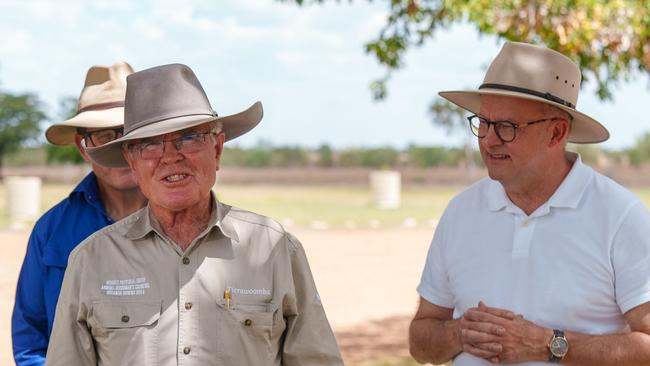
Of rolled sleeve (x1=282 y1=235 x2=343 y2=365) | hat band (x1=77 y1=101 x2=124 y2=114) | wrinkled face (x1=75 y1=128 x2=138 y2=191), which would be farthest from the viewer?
hat band (x1=77 y1=101 x2=124 y2=114)

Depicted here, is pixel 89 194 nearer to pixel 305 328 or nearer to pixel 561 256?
pixel 305 328

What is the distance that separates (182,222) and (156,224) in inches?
3.3

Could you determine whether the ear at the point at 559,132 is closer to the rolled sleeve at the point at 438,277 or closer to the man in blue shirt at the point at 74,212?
the rolled sleeve at the point at 438,277

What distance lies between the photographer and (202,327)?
9.12 ft

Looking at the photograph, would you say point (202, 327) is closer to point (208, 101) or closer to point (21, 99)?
point (208, 101)

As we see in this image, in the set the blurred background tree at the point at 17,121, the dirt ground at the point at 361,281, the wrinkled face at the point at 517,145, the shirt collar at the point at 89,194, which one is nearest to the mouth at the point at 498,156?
the wrinkled face at the point at 517,145

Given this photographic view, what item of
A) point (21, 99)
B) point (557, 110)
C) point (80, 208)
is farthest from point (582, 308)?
point (21, 99)

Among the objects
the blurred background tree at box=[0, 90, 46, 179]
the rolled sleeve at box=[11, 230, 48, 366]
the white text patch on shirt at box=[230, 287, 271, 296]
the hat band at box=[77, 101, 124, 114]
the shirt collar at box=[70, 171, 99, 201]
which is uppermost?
the hat band at box=[77, 101, 124, 114]

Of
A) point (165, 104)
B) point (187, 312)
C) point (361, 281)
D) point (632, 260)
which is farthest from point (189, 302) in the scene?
point (361, 281)

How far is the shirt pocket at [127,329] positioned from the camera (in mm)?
2762

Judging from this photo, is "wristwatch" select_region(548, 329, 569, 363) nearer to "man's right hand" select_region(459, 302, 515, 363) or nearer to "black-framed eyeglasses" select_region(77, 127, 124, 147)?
"man's right hand" select_region(459, 302, 515, 363)

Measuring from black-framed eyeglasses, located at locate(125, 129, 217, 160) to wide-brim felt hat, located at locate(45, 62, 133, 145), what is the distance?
84cm

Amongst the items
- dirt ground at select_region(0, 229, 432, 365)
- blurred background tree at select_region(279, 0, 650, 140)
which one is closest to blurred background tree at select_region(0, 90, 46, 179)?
dirt ground at select_region(0, 229, 432, 365)

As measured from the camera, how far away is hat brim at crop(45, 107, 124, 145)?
3679mm
